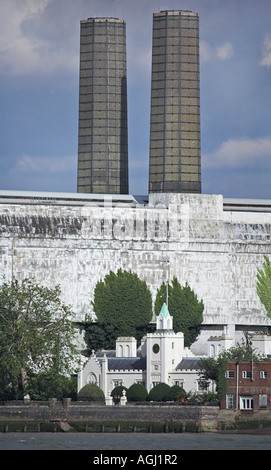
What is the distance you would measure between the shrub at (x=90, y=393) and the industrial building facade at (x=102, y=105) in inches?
1939

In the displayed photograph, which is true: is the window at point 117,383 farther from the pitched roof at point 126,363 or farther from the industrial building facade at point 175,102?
the industrial building facade at point 175,102

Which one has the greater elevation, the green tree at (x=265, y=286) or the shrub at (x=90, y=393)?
the green tree at (x=265, y=286)

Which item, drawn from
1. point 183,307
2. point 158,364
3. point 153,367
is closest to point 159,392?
point 153,367

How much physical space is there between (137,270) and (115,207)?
562 centimetres

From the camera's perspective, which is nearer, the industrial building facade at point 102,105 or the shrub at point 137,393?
the shrub at point 137,393

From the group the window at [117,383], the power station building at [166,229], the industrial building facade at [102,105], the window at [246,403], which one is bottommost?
the window at [246,403]

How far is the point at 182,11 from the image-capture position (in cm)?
14188

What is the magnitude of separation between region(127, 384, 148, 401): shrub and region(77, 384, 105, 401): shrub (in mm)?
1948

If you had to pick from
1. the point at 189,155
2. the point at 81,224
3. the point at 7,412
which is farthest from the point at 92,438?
the point at 189,155

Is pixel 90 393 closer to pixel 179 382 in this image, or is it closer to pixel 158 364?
pixel 158 364

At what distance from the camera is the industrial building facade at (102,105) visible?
14712 centimetres

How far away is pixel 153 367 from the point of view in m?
102

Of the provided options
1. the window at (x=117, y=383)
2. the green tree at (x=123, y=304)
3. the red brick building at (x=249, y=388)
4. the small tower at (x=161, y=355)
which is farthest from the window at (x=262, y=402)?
the green tree at (x=123, y=304)
